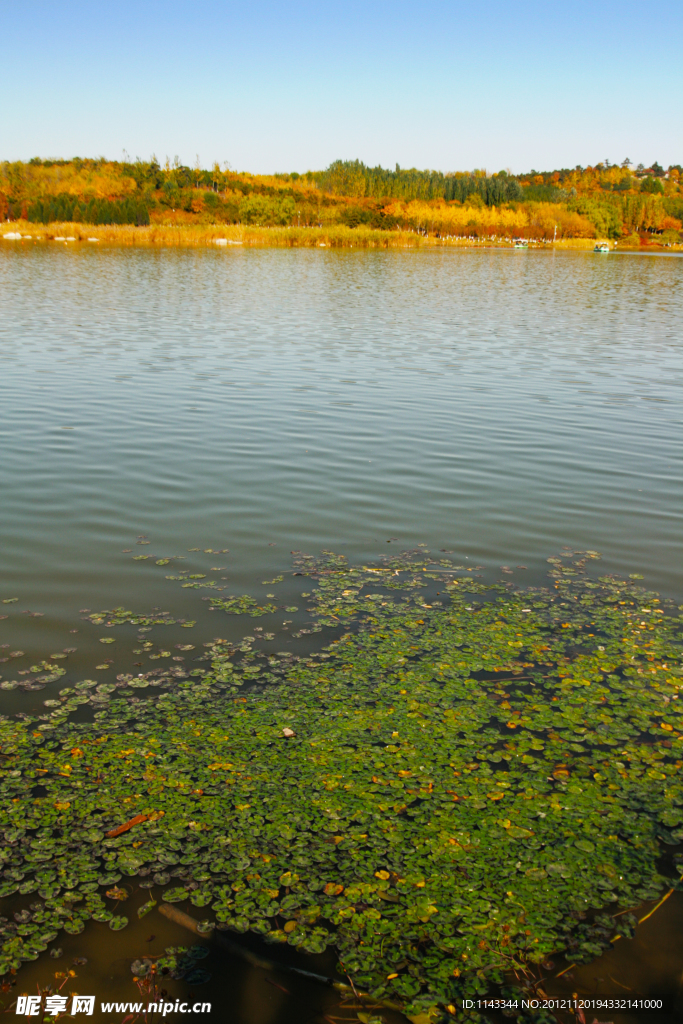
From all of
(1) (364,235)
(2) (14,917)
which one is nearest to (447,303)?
(2) (14,917)

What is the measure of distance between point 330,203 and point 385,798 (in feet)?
436

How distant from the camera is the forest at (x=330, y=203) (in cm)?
9819

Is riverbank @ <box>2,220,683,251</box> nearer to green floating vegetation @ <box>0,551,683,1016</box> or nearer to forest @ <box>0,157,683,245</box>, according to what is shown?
forest @ <box>0,157,683,245</box>

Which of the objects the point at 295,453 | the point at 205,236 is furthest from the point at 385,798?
the point at 205,236

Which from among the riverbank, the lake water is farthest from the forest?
the lake water

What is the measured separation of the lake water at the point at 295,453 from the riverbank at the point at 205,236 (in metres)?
53.8

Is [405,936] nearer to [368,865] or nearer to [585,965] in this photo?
[368,865]

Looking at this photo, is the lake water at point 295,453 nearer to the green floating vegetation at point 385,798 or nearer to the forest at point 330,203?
the green floating vegetation at point 385,798

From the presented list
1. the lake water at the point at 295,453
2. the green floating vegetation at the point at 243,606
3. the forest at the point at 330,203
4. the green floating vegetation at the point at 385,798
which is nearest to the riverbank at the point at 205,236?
the forest at the point at 330,203

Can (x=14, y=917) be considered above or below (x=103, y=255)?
below

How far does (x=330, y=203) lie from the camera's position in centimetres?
12562

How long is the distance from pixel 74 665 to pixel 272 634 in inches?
61.3

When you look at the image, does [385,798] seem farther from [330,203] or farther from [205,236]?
[330,203]

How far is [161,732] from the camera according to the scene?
4785 millimetres
